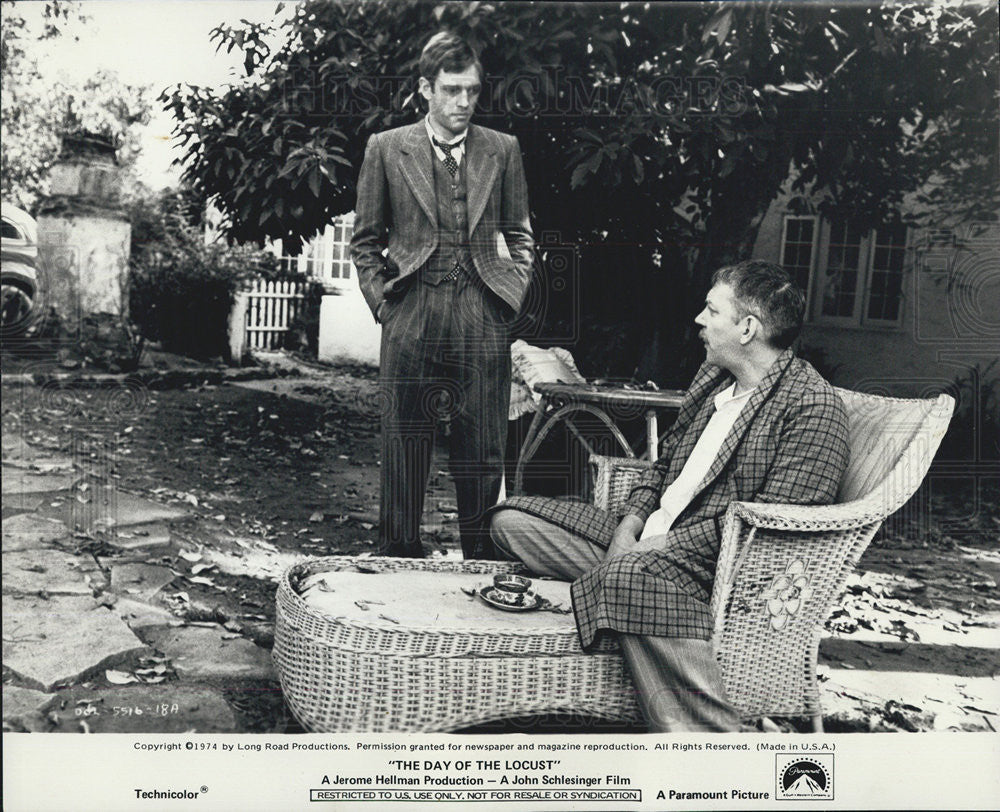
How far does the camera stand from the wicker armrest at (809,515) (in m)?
2.52

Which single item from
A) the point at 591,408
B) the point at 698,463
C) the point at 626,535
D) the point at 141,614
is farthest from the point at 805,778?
the point at 141,614

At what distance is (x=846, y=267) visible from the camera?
4.04m

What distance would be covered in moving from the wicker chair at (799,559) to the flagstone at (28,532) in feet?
7.70

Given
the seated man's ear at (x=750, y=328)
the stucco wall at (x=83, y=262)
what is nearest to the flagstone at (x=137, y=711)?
the stucco wall at (x=83, y=262)

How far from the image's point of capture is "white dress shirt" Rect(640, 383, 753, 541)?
2.93 m

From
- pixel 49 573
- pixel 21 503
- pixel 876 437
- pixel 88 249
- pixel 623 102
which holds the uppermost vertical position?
pixel 623 102

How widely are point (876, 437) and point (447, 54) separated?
2.00 meters

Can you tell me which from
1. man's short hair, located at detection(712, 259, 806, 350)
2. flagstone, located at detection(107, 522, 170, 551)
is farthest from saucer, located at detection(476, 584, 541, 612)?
flagstone, located at detection(107, 522, 170, 551)

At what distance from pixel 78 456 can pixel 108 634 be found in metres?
0.75

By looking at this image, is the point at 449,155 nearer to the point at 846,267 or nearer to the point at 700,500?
the point at 700,500

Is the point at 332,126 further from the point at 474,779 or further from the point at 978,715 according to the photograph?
the point at 978,715

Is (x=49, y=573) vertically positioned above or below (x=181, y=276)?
below

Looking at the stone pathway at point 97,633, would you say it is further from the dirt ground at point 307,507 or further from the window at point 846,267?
the window at point 846,267

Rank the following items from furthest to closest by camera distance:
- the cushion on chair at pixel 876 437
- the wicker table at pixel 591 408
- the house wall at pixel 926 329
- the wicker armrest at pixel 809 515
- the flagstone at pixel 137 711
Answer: the wicker table at pixel 591 408
the house wall at pixel 926 329
the flagstone at pixel 137 711
the cushion on chair at pixel 876 437
the wicker armrest at pixel 809 515
